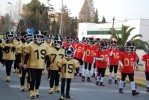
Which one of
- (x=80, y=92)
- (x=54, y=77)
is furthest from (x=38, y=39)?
(x=80, y=92)

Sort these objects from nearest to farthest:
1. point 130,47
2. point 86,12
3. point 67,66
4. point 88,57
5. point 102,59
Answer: point 67,66 < point 130,47 < point 102,59 < point 88,57 < point 86,12

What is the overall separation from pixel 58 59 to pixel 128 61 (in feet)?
10.6

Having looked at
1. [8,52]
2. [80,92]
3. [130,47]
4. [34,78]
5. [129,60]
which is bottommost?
[80,92]

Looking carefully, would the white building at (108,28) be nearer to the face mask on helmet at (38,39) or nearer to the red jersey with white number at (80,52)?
the red jersey with white number at (80,52)

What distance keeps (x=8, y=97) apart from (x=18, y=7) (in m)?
69.4

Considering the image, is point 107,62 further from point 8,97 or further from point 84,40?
point 8,97

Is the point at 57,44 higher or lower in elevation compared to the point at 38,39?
lower

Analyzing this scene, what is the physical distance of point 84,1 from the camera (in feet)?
381

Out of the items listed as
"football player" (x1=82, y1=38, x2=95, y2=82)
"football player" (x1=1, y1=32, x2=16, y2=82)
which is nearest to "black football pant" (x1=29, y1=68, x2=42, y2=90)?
"football player" (x1=1, y1=32, x2=16, y2=82)

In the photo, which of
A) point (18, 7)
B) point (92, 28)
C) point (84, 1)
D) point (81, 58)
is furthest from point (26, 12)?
point (81, 58)

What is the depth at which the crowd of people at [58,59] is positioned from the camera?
11406mm

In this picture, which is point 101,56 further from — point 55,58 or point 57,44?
point 57,44

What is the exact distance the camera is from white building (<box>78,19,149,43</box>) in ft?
215

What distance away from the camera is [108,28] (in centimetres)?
7600
